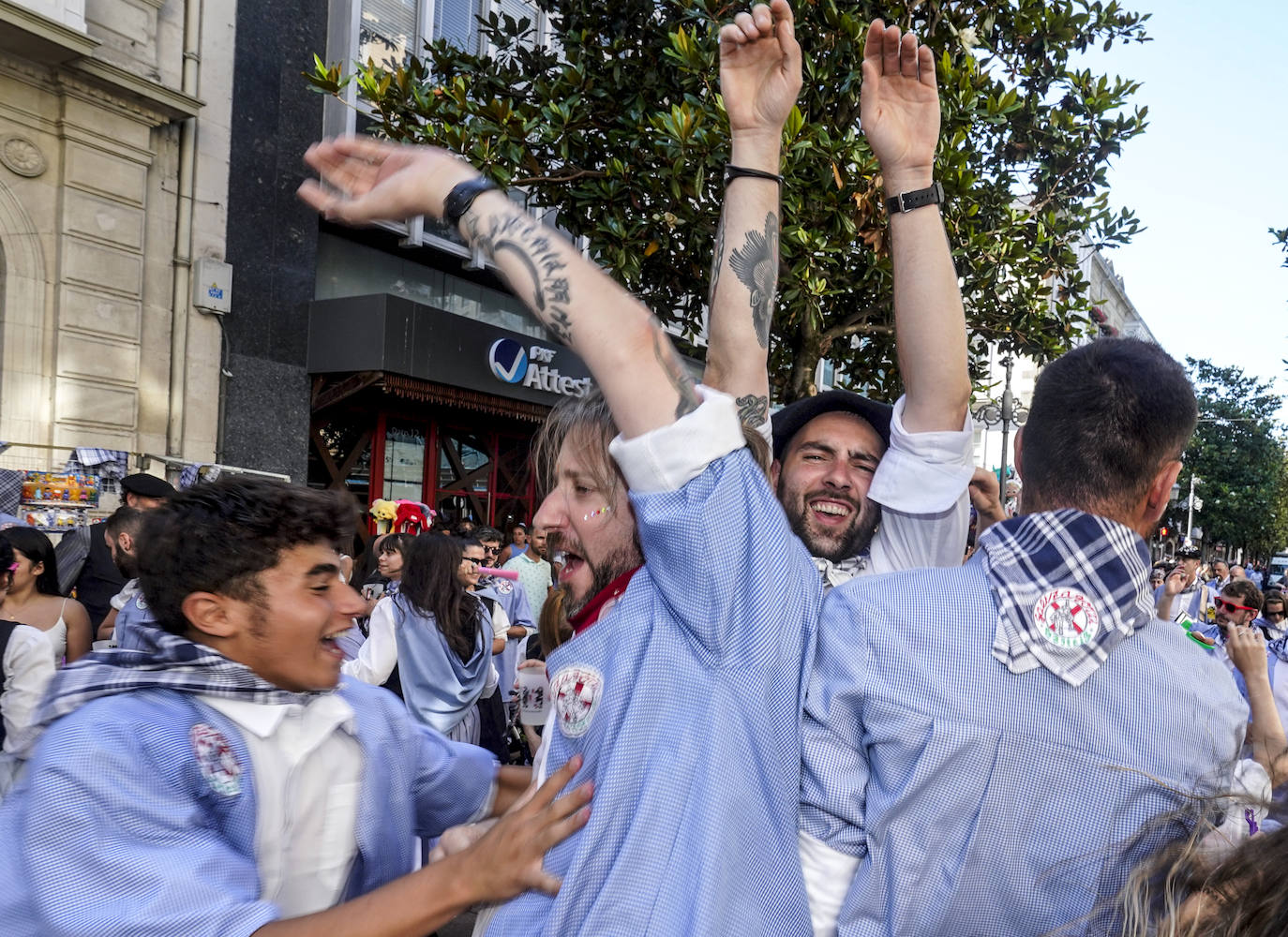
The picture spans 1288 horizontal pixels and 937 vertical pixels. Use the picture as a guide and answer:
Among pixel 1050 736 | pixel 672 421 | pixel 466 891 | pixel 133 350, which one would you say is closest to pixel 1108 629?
pixel 1050 736

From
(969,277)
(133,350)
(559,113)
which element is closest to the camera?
(559,113)

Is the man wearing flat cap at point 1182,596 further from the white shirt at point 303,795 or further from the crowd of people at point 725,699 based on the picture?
the white shirt at point 303,795

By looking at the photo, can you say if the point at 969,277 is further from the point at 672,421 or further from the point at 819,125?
the point at 672,421

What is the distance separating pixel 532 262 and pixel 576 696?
0.59m

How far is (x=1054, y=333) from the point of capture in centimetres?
834

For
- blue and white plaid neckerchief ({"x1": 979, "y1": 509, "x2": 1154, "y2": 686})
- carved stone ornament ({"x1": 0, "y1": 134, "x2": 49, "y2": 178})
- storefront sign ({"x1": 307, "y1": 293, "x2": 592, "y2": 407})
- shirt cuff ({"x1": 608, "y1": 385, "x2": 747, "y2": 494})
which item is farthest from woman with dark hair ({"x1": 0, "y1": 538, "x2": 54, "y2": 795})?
storefront sign ({"x1": 307, "y1": 293, "x2": 592, "y2": 407})

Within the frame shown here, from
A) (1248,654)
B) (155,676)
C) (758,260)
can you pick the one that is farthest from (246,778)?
(1248,654)

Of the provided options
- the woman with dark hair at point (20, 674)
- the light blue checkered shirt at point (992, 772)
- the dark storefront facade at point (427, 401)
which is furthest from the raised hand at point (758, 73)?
the dark storefront facade at point (427, 401)

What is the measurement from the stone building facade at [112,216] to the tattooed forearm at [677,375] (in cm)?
996

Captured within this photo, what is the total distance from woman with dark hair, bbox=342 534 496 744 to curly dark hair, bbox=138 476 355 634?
372 cm

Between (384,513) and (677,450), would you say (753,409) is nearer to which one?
(677,450)

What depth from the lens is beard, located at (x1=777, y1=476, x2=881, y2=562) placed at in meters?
2.43

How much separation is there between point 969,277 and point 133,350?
8.33 meters

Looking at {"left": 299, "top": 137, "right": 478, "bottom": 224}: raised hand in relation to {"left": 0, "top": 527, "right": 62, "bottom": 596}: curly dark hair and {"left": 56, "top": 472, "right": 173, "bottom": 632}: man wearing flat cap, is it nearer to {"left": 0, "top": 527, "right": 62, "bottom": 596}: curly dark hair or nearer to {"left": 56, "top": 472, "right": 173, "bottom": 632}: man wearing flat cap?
{"left": 0, "top": 527, "right": 62, "bottom": 596}: curly dark hair
